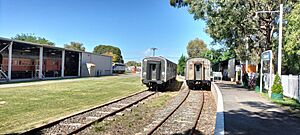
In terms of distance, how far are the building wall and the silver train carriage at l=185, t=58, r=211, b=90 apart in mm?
27155

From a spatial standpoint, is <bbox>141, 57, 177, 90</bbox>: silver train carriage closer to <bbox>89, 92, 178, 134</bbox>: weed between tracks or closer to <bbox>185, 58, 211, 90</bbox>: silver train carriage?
<bbox>185, 58, 211, 90</bbox>: silver train carriage

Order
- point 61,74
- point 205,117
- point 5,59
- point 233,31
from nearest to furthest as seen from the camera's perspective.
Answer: point 205,117
point 233,31
point 5,59
point 61,74

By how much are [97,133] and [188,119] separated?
405cm

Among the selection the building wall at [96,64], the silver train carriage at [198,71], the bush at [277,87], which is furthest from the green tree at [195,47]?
the bush at [277,87]

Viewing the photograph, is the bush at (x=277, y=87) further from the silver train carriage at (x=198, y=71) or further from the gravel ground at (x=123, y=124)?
the silver train carriage at (x=198, y=71)

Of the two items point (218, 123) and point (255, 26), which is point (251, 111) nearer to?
point (218, 123)

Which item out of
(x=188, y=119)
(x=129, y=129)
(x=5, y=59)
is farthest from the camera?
(x=5, y=59)

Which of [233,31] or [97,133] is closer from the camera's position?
[97,133]


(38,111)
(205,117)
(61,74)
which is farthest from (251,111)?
(61,74)

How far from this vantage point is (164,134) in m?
8.70

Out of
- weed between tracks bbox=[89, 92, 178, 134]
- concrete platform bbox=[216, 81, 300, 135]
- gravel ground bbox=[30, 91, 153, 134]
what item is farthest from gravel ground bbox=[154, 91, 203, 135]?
gravel ground bbox=[30, 91, 153, 134]

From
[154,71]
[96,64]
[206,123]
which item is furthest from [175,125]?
[96,64]

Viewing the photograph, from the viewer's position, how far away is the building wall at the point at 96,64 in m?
51.8

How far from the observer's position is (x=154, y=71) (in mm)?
25719
